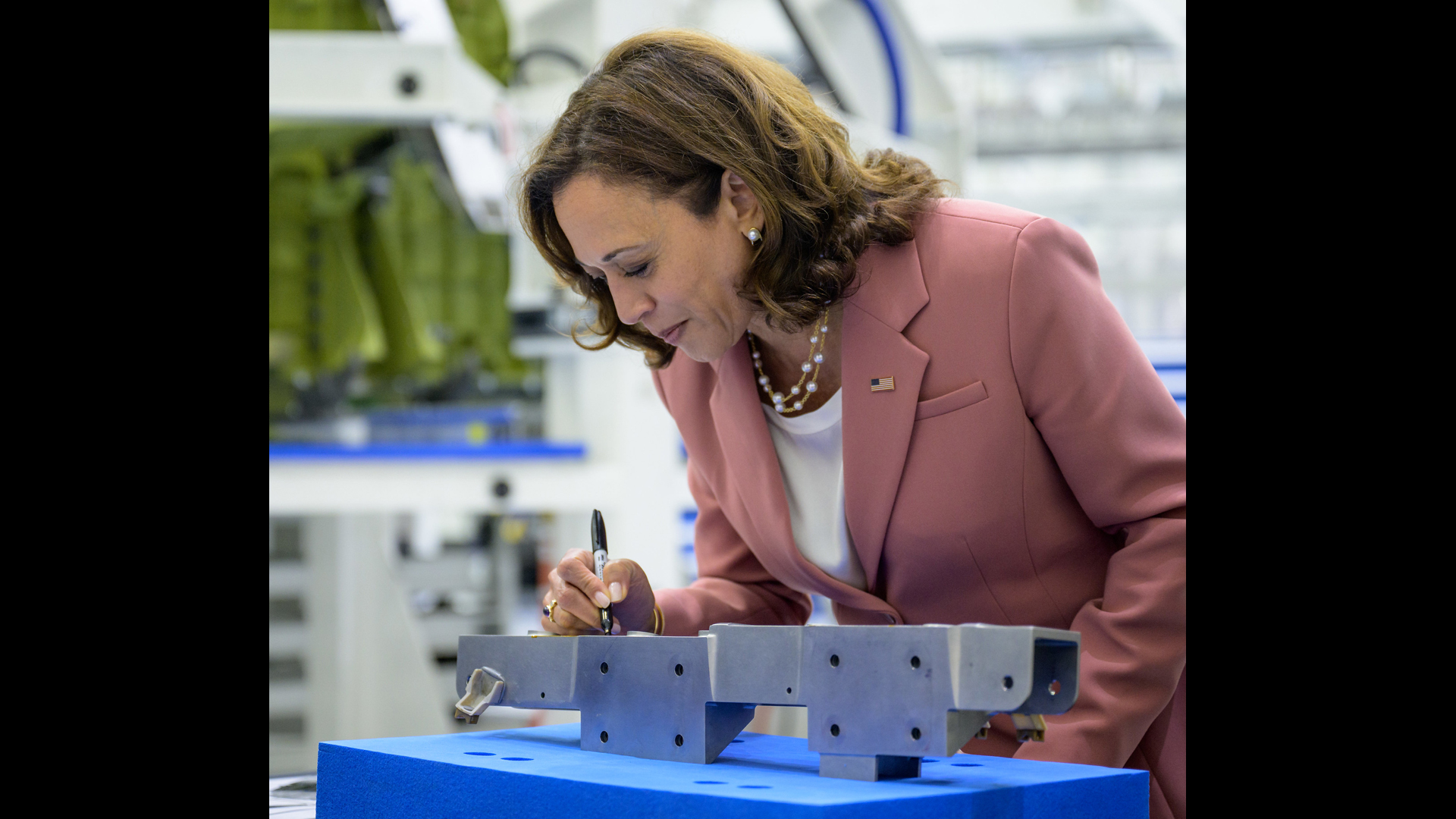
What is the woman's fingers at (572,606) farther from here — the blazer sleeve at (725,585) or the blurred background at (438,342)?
the blurred background at (438,342)

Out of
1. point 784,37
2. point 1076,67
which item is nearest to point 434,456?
point 1076,67

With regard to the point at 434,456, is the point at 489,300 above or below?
above

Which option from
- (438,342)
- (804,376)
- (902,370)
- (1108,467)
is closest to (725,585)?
(804,376)

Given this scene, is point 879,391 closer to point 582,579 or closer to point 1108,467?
point 1108,467

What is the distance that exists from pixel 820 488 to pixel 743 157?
1.21 feet

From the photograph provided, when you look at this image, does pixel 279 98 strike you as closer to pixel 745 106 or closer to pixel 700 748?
pixel 745 106

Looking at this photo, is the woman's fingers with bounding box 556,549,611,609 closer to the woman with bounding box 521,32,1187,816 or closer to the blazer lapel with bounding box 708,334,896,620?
the woman with bounding box 521,32,1187,816

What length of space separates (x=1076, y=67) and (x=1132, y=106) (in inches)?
40.4

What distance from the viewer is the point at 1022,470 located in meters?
1.28

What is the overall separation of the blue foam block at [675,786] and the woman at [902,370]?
0.26 m

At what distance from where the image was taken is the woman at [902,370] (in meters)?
1.23

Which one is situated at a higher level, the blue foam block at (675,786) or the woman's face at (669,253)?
the woman's face at (669,253)

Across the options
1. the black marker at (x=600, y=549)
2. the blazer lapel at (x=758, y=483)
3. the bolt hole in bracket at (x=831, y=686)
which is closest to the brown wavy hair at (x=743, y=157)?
the blazer lapel at (x=758, y=483)

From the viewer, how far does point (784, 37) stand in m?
9.72
